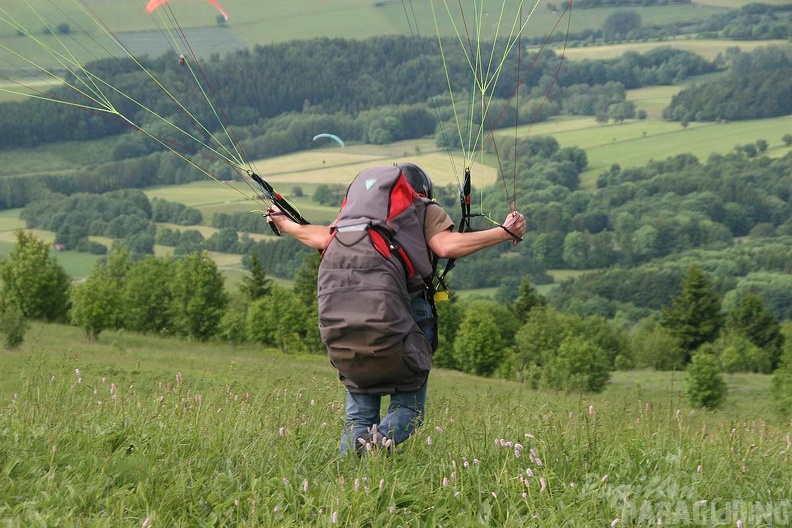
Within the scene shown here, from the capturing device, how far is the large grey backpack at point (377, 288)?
4.81 metres

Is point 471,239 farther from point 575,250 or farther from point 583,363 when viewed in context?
point 575,250

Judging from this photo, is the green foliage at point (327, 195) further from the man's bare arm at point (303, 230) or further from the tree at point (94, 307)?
the man's bare arm at point (303, 230)

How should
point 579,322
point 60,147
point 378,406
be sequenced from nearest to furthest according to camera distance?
point 378,406 < point 579,322 < point 60,147

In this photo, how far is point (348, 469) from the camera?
15.1ft

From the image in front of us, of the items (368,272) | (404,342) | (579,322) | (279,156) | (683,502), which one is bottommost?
(579,322)

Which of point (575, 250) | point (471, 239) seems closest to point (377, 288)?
point (471, 239)

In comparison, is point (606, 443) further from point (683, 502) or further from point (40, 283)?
point (40, 283)

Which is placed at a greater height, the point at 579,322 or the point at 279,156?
the point at 279,156

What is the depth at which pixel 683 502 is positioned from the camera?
4.17 m

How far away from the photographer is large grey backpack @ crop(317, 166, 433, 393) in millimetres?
4809

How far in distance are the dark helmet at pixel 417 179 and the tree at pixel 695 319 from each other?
64.8 metres

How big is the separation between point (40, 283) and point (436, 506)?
1887 inches

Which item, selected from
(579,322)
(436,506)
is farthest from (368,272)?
(579,322)

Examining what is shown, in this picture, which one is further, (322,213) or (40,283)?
(322,213)
